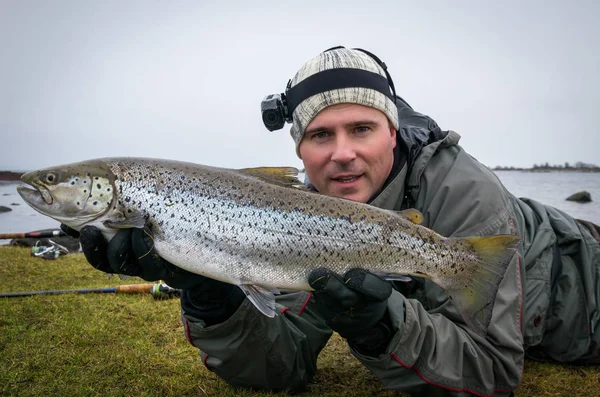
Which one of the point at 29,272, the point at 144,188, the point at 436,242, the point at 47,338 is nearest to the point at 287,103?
the point at 144,188

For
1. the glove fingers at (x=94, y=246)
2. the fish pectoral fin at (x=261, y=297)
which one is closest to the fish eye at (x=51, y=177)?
the glove fingers at (x=94, y=246)

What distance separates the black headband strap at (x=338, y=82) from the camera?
4.04 meters

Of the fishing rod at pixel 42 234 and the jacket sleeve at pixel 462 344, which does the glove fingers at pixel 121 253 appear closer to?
the jacket sleeve at pixel 462 344

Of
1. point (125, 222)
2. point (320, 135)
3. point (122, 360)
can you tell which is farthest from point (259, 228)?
point (122, 360)

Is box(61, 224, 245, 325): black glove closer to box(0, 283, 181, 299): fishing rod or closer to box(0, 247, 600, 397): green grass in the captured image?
box(0, 247, 600, 397): green grass

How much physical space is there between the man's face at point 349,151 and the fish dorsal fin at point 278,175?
0.62 m

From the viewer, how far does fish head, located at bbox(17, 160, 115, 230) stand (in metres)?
3.15

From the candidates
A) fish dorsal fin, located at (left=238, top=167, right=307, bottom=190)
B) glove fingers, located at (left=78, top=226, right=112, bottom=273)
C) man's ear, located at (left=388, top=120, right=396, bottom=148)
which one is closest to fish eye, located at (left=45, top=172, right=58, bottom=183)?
glove fingers, located at (left=78, top=226, right=112, bottom=273)

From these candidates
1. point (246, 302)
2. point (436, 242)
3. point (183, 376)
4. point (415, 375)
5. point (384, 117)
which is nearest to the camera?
point (436, 242)

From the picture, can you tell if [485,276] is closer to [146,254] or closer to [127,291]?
[146,254]

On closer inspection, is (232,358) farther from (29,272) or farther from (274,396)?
(29,272)

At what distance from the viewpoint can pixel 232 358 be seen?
11.7 ft

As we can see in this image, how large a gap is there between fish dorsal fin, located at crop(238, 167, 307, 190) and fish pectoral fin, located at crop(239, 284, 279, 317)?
775 millimetres

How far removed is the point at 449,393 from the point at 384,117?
2.34m
